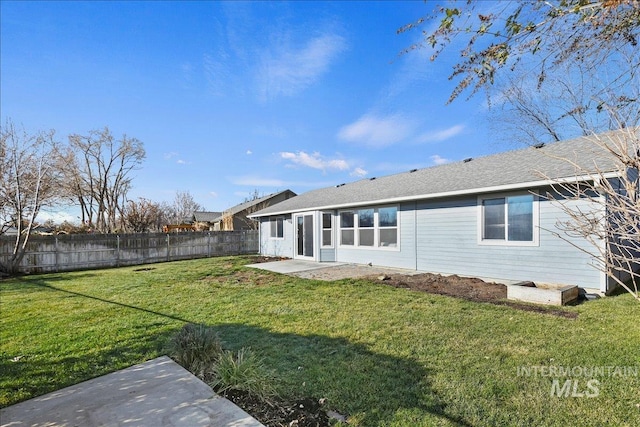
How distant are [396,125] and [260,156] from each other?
10.5 m

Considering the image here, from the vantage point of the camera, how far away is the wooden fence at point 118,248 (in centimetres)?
1343

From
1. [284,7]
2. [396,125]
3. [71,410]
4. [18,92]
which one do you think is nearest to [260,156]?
[396,125]

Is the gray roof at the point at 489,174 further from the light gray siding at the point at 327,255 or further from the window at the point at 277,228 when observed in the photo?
the window at the point at 277,228

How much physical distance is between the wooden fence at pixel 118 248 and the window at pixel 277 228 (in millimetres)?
3059

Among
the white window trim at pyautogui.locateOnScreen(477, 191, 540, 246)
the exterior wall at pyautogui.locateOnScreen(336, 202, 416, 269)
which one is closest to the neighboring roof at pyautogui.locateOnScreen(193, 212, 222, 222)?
the exterior wall at pyautogui.locateOnScreen(336, 202, 416, 269)

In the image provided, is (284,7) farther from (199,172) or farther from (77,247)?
(199,172)

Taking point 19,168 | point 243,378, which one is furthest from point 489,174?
point 19,168

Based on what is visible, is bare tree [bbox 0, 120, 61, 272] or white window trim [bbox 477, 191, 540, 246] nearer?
white window trim [bbox 477, 191, 540, 246]

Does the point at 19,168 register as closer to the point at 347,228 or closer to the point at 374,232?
the point at 347,228

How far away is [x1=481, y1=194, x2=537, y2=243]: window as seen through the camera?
7.71 m

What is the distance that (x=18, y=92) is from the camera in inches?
381

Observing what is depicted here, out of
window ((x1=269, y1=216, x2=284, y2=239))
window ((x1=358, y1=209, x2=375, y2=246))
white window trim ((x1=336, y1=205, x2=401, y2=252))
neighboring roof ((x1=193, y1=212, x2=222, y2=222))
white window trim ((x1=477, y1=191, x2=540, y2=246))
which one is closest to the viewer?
white window trim ((x1=477, y1=191, x2=540, y2=246))

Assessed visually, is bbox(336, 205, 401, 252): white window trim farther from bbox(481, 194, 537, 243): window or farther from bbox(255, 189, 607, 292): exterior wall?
bbox(481, 194, 537, 243): window

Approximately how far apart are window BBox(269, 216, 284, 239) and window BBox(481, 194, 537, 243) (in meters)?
11.0
